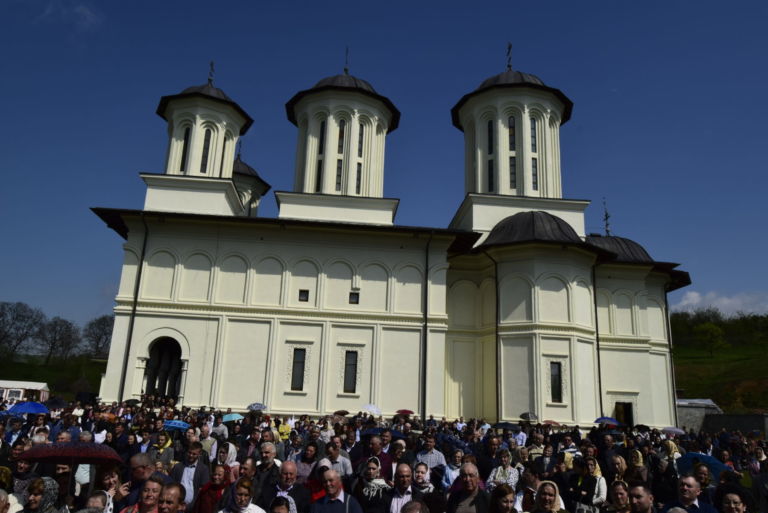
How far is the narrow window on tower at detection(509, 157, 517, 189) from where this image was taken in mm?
24703

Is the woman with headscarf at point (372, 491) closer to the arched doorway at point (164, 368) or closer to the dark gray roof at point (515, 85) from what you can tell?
the arched doorway at point (164, 368)

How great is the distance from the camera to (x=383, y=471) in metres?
6.68

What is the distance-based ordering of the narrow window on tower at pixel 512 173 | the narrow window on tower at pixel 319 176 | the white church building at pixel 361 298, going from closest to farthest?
1. the white church building at pixel 361 298
2. the narrow window on tower at pixel 319 176
3. the narrow window on tower at pixel 512 173

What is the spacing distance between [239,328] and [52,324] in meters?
46.9

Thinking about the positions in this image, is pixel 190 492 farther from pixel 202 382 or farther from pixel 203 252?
pixel 203 252

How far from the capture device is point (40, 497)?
14.6 feet

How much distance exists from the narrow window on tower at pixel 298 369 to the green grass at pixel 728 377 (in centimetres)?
2861

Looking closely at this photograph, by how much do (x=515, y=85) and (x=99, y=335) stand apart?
5285 cm

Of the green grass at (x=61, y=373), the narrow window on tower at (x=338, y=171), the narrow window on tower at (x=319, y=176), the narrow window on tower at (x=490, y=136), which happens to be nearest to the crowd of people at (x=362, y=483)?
the narrow window on tower at (x=338, y=171)

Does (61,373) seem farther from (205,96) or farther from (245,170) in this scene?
(205,96)

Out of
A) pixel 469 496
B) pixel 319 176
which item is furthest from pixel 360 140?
pixel 469 496

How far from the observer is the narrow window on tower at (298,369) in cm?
1967

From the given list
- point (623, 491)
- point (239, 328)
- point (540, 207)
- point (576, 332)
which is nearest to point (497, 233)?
point (540, 207)

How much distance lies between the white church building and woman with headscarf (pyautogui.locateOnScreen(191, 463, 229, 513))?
47.0 ft
